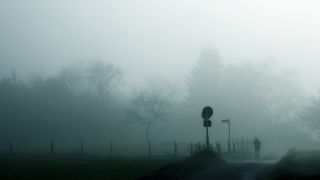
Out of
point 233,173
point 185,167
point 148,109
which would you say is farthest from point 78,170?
point 148,109

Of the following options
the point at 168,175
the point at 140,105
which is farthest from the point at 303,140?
the point at 168,175

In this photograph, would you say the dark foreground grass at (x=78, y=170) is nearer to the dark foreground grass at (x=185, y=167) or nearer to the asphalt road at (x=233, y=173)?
the dark foreground grass at (x=185, y=167)

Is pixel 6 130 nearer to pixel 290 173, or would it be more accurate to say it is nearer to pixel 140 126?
pixel 140 126

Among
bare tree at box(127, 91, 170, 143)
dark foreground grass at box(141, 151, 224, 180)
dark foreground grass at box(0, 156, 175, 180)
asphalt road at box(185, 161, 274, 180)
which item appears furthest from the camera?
bare tree at box(127, 91, 170, 143)

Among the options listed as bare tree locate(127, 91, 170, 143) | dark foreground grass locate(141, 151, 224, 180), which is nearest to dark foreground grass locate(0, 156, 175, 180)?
dark foreground grass locate(141, 151, 224, 180)

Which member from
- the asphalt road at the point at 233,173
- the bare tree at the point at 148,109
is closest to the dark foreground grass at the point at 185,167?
the asphalt road at the point at 233,173

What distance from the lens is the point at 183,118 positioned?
10625 cm

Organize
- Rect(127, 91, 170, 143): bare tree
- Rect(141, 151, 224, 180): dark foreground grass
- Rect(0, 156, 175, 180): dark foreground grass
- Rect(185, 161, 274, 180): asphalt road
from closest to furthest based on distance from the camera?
Rect(185, 161, 274, 180): asphalt road
Rect(141, 151, 224, 180): dark foreground grass
Rect(0, 156, 175, 180): dark foreground grass
Rect(127, 91, 170, 143): bare tree

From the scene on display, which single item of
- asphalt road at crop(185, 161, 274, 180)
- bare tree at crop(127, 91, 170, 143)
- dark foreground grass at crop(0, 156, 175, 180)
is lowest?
dark foreground grass at crop(0, 156, 175, 180)

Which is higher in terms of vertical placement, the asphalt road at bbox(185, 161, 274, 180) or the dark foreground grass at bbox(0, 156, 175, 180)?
the asphalt road at bbox(185, 161, 274, 180)

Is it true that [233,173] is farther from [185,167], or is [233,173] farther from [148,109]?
[148,109]

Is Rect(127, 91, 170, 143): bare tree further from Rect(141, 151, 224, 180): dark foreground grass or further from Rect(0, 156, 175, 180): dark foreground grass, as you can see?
Rect(141, 151, 224, 180): dark foreground grass

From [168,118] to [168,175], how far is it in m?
83.1

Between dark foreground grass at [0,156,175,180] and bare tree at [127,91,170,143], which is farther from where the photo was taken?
bare tree at [127,91,170,143]
